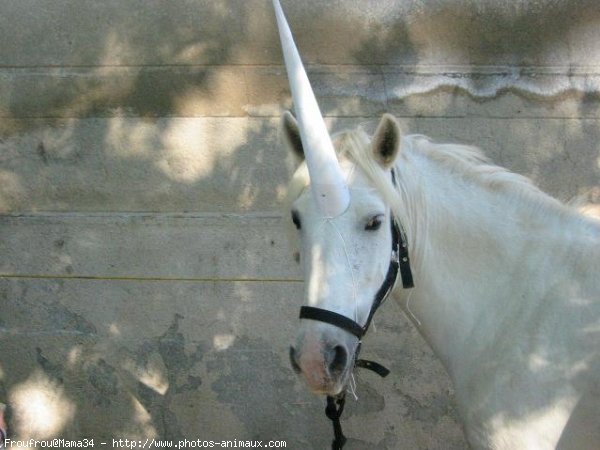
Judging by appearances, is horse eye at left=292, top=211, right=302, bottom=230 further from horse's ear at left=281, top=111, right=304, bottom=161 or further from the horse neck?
the horse neck

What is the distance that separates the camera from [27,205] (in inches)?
168

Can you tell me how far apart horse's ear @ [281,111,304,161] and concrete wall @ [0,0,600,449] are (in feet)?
5.42

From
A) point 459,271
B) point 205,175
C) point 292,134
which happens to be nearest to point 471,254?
point 459,271

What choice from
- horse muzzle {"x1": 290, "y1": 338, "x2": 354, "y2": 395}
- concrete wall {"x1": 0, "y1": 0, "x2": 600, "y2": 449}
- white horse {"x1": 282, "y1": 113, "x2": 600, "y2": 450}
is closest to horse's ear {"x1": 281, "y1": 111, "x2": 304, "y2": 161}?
white horse {"x1": 282, "y1": 113, "x2": 600, "y2": 450}

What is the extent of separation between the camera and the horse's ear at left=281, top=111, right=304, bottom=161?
2451mm

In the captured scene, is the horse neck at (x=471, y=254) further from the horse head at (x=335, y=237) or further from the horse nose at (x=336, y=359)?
the horse nose at (x=336, y=359)

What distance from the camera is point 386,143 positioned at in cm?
229

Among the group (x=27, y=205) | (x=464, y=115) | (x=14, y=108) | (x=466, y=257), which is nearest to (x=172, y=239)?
(x=27, y=205)

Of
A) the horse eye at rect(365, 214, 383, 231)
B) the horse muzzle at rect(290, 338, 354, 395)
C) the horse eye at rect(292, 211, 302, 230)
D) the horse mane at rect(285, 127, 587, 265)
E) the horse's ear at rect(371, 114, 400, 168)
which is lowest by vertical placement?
the horse muzzle at rect(290, 338, 354, 395)

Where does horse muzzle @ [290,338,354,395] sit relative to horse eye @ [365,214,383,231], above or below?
below

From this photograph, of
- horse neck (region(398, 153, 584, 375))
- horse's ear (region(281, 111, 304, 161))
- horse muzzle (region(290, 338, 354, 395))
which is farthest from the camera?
horse's ear (region(281, 111, 304, 161))

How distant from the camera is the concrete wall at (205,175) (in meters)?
4.02

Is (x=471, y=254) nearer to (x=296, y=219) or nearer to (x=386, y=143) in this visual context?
(x=386, y=143)

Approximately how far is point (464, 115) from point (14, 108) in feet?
9.44
